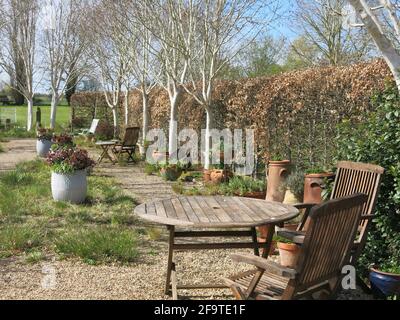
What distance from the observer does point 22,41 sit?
22219 mm

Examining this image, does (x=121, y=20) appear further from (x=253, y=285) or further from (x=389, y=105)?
(x=253, y=285)

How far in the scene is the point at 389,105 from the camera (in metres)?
4.31

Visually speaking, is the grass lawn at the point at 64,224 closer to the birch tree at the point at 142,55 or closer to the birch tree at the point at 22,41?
the birch tree at the point at 142,55

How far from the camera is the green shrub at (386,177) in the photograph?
4008 millimetres

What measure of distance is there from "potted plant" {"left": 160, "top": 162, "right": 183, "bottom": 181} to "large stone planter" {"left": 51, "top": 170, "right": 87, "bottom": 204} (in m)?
2.99

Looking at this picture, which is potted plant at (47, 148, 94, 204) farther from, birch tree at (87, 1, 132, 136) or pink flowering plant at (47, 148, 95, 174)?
birch tree at (87, 1, 132, 136)

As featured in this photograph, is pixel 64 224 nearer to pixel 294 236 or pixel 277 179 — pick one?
pixel 277 179

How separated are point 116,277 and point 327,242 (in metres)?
2.29

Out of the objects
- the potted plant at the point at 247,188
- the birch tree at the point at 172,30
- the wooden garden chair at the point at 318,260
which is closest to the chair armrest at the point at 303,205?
the wooden garden chair at the point at 318,260

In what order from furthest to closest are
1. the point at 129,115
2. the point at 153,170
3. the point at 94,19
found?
the point at 129,115, the point at 94,19, the point at 153,170

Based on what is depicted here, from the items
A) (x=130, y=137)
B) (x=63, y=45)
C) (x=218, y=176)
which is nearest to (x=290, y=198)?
(x=218, y=176)

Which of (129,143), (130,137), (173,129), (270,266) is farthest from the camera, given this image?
(129,143)

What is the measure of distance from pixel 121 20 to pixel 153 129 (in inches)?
147

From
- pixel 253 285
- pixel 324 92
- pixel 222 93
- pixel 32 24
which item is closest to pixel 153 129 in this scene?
pixel 222 93
